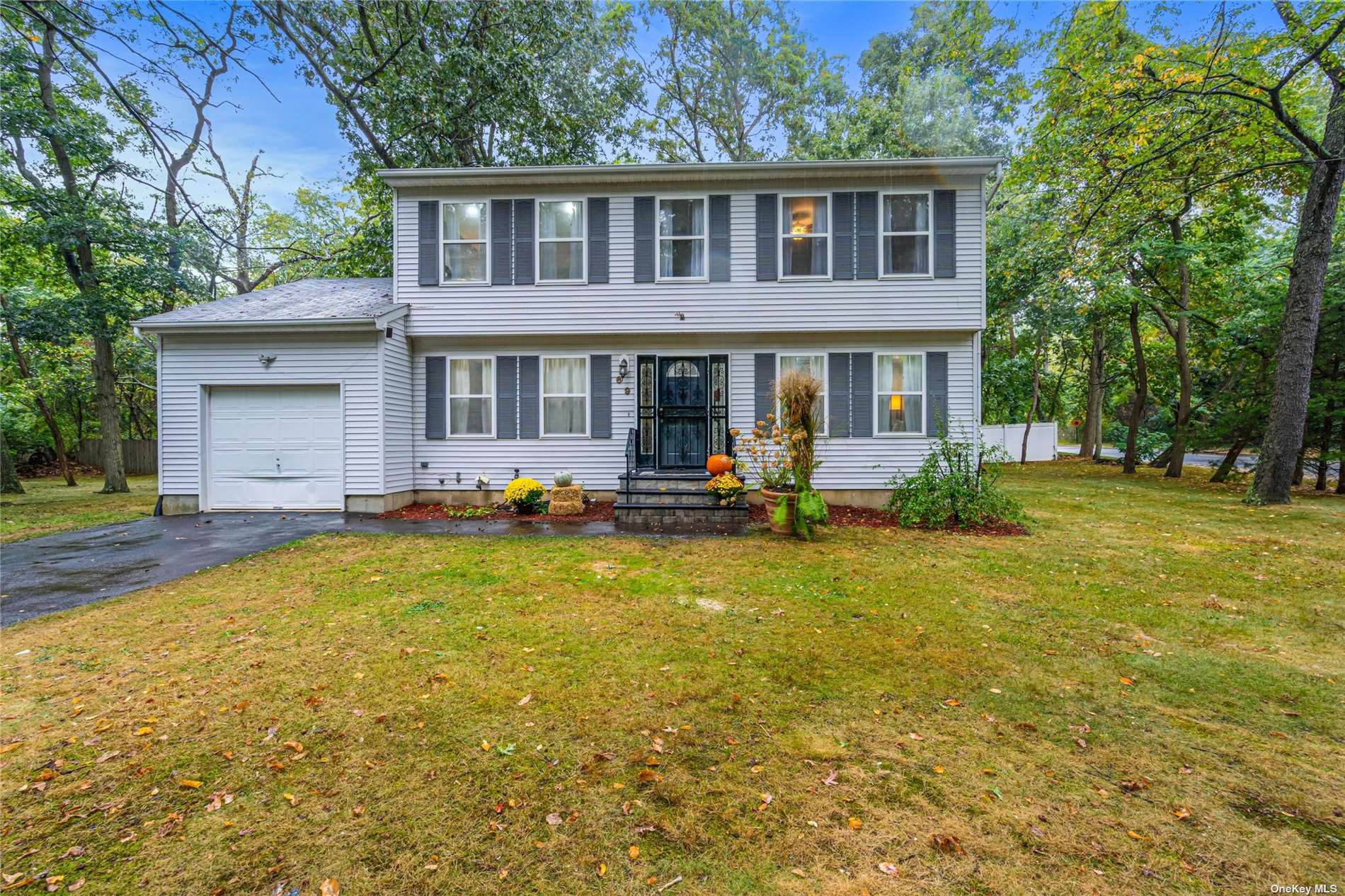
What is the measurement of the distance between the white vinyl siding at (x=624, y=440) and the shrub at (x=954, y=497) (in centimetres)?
97

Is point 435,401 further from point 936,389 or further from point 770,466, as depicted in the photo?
point 936,389

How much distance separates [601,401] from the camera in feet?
32.8

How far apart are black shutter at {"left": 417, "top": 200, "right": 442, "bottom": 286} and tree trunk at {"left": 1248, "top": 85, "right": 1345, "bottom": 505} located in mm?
16167

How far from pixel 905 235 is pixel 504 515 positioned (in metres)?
8.92

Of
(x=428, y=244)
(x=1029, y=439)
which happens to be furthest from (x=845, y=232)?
(x=1029, y=439)

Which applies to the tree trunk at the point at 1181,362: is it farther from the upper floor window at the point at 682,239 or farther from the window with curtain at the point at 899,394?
the upper floor window at the point at 682,239

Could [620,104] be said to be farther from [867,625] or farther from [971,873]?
[971,873]

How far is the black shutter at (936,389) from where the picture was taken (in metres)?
9.62

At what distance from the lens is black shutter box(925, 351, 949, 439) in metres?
9.62

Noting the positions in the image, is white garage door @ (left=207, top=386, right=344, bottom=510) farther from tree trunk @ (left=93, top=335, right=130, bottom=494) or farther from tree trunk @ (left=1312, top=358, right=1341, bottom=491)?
tree trunk @ (left=1312, top=358, right=1341, bottom=491)

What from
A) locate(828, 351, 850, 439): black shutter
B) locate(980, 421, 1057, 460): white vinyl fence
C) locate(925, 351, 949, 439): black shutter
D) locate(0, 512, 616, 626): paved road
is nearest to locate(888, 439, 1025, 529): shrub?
locate(925, 351, 949, 439): black shutter

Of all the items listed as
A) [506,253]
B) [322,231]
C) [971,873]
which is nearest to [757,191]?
[506,253]

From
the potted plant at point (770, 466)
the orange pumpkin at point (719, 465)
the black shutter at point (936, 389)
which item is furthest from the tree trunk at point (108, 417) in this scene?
the black shutter at point (936, 389)

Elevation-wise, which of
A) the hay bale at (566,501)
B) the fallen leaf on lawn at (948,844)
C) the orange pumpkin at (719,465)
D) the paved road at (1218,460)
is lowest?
the fallen leaf on lawn at (948,844)
